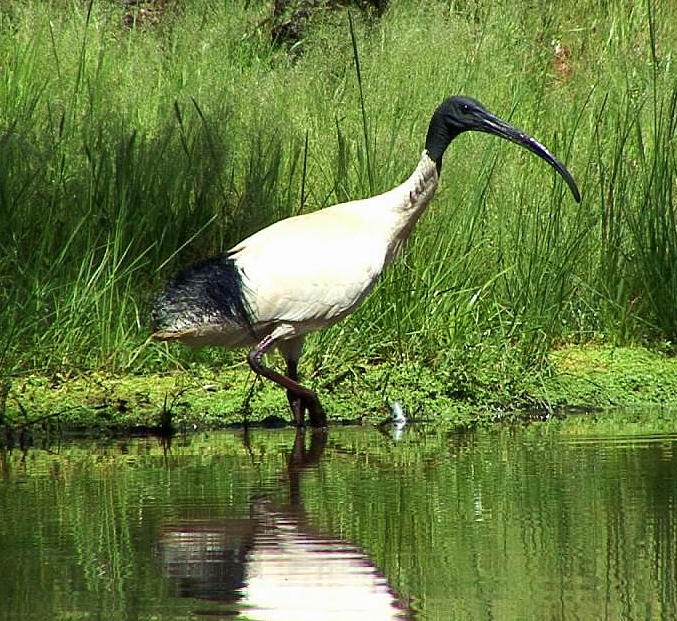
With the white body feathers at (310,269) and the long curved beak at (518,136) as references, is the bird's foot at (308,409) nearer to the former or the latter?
the white body feathers at (310,269)

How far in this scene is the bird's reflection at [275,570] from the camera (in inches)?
165

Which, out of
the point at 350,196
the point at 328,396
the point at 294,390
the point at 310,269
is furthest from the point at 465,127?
the point at 294,390

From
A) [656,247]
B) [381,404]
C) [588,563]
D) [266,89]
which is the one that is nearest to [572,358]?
[656,247]

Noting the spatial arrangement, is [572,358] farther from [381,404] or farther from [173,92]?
[173,92]

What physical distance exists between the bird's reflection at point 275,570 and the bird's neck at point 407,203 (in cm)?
252

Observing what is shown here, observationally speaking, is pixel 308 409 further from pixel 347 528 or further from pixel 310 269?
pixel 347 528

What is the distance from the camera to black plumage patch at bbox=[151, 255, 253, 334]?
7.62 m

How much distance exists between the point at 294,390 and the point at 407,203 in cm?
102

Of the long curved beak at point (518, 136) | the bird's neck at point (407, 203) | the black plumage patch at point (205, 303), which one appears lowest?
the black plumage patch at point (205, 303)

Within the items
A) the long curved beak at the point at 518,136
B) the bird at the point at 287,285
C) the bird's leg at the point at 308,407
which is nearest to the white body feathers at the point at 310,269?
the bird at the point at 287,285

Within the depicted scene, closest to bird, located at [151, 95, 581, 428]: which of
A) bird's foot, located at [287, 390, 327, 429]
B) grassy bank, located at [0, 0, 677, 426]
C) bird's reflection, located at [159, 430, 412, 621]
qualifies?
bird's foot, located at [287, 390, 327, 429]

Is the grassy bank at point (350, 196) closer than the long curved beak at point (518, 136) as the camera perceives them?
No

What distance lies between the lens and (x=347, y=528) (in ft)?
17.1

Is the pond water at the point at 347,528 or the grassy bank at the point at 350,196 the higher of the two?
the grassy bank at the point at 350,196
